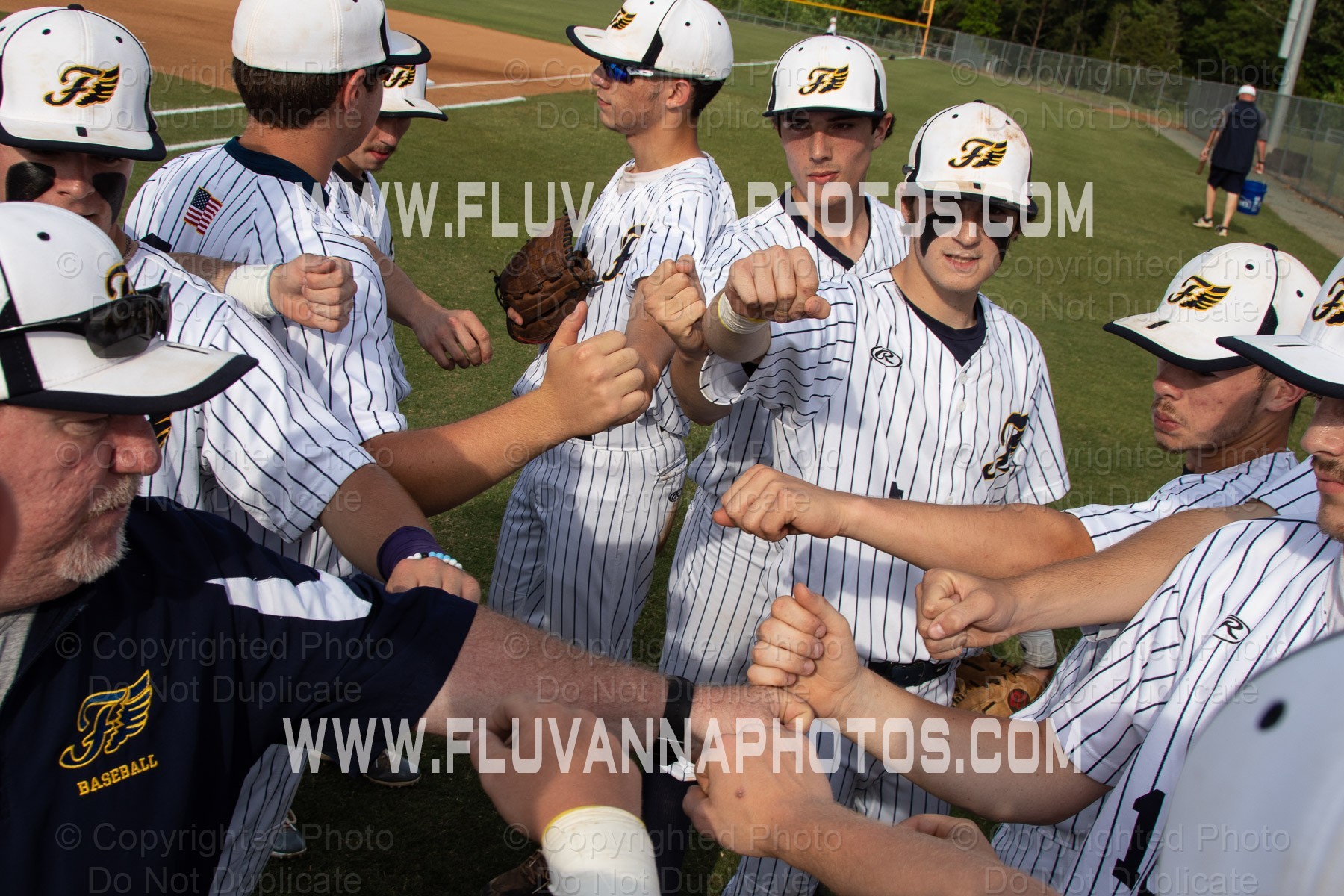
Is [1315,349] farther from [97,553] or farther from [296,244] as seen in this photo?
[296,244]

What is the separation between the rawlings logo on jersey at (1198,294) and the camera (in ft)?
9.62

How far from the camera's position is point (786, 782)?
2.14 meters

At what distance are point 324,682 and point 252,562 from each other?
0.26 metres

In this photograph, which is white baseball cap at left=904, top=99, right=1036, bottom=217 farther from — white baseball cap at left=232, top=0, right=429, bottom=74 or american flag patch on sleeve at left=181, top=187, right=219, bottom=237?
american flag patch on sleeve at left=181, top=187, right=219, bottom=237

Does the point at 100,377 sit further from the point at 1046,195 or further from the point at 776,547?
the point at 1046,195

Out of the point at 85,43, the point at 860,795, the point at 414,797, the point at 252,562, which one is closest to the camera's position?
the point at 252,562

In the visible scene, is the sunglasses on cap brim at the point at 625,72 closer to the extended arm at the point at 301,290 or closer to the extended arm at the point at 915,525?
the extended arm at the point at 301,290

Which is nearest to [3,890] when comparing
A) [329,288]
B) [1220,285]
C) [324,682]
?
[324,682]

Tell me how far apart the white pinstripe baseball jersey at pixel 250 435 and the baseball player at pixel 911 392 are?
1056 mm

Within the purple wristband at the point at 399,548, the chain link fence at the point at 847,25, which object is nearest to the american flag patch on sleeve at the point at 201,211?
the purple wristband at the point at 399,548

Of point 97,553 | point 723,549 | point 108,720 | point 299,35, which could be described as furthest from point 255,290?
point 723,549

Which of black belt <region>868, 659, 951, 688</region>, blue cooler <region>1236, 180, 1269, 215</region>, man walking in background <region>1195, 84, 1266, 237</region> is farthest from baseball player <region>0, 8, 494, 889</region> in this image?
blue cooler <region>1236, 180, 1269, 215</region>

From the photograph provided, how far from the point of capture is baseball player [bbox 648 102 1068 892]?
10.2 feet

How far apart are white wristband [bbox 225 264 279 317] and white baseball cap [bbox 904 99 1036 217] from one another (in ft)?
6.12
